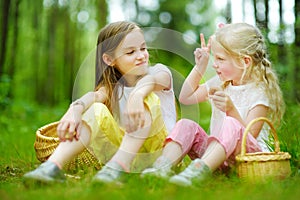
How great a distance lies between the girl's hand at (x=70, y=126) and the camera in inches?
94.5

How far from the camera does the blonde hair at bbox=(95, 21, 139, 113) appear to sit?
9.40ft

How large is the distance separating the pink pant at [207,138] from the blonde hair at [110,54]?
21.4 inches

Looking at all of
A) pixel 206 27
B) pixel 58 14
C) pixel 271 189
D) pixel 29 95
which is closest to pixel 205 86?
pixel 271 189

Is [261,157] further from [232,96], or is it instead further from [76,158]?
[76,158]

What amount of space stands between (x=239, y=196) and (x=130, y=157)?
2.39ft

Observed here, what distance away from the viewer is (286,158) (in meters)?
2.38

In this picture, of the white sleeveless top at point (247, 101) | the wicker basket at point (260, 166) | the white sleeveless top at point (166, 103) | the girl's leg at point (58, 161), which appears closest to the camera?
the girl's leg at point (58, 161)

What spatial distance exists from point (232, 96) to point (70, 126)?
1.11 metres

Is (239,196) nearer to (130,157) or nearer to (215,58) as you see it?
(130,157)

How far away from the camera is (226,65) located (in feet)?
9.39

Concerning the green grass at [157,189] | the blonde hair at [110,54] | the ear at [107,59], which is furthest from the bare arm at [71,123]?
the ear at [107,59]

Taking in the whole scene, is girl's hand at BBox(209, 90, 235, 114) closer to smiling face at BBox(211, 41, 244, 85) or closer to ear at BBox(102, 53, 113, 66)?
Answer: smiling face at BBox(211, 41, 244, 85)

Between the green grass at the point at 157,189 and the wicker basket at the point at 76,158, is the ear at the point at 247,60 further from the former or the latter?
the wicker basket at the point at 76,158

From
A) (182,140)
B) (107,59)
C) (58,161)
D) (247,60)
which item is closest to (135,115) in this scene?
(182,140)
